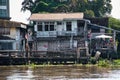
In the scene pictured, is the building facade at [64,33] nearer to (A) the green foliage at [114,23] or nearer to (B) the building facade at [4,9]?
(A) the green foliage at [114,23]

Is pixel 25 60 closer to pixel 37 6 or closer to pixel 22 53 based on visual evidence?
pixel 22 53

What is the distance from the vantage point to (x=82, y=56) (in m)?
57.9

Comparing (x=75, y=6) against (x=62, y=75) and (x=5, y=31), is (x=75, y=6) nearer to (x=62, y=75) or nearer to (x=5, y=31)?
(x=5, y=31)

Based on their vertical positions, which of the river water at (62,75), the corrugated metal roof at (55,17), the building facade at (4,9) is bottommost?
the river water at (62,75)

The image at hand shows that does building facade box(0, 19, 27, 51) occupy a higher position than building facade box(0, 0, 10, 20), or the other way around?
building facade box(0, 0, 10, 20)

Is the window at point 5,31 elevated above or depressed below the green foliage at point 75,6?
below

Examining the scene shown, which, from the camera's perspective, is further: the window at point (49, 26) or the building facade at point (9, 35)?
the window at point (49, 26)

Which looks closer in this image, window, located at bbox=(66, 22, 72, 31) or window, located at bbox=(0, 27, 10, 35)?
window, located at bbox=(0, 27, 10, 35)

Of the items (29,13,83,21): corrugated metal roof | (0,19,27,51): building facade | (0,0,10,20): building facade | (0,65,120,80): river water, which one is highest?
(0,0,10,20): building facade

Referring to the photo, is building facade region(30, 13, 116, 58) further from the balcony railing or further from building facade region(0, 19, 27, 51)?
building facade region(0, 19, 27, 51)

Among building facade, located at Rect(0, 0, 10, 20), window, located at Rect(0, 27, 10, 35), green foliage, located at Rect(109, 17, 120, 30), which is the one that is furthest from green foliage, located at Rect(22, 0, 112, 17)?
window, located at Rect(0, 27, 10, 35)

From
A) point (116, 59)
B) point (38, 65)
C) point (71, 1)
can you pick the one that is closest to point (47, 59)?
point (38, 65)

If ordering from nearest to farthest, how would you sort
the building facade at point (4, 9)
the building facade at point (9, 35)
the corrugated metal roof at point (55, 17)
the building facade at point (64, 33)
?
the building facade at point (9, 35)
the building facade at point (64, 33)
the corrugated metal roof at point (55, 17)
the building facade at point (4, 9)

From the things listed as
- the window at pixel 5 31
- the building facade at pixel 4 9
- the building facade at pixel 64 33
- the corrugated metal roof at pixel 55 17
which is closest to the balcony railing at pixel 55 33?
the building facade at pixel 64 33
